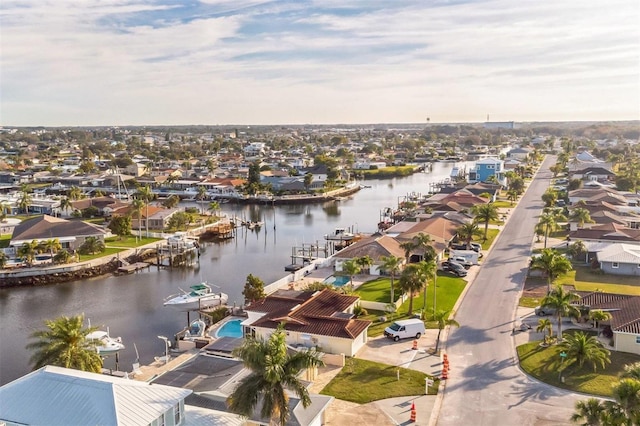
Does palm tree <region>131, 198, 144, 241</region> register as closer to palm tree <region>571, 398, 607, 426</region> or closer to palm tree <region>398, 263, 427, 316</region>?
palm tree <region>398, 263, 427, 316</region>

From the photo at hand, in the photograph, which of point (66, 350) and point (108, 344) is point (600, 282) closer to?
point (108, 344)

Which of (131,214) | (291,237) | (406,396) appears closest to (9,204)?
(131,214)

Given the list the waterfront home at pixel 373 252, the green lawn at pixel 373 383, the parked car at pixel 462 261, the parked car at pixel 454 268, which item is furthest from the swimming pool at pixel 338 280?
the green lawn at pixel 373 383

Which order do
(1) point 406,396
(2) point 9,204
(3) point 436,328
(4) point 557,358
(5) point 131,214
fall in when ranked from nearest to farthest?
(1) point 406,396 < (4) point 557,358 < (3) point 436,328 < (5) point 131,214 < (2) point 9,204

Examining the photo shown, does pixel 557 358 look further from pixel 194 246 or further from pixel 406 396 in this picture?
pixel 194 246

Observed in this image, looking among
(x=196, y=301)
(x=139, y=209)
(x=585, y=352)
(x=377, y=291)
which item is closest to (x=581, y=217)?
(x=377, y=291)
